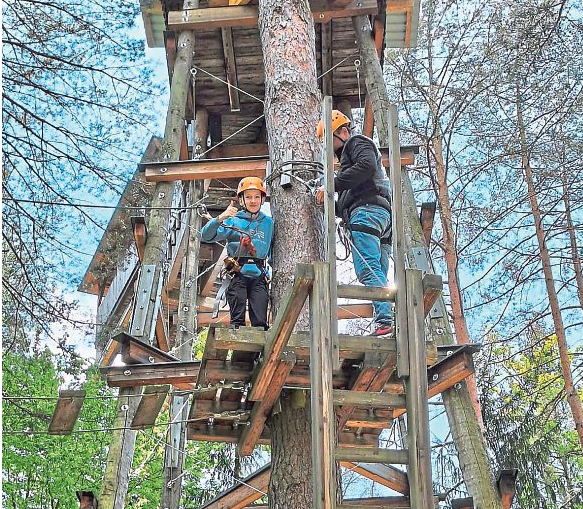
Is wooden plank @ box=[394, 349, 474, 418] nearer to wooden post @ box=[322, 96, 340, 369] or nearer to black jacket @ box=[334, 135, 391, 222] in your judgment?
black jacket @ box=[334, 135, 391, 222]

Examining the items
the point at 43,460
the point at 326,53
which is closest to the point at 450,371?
the point at 326,53

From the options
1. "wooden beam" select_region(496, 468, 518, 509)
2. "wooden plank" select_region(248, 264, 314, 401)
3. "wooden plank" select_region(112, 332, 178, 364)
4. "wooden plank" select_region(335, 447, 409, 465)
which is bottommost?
"wooden plank" select_region(335, 447, 409, 465)

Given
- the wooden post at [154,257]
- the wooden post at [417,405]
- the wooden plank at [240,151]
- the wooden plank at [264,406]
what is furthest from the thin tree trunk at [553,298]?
the wooden post at [417,405]

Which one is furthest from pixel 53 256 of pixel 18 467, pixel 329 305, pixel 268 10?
pixel 18 467

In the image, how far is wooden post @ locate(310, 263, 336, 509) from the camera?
3.97 meters

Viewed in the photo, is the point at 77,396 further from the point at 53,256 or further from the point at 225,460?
the point at 225,460

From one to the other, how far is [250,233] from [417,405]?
204 cm

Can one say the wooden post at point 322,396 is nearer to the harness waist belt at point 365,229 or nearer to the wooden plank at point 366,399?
the wooden plank at point 366,399

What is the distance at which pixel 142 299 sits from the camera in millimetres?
6594

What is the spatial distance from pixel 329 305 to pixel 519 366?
13.4 m

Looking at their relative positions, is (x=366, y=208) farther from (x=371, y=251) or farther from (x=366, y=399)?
(x=366, y=399)

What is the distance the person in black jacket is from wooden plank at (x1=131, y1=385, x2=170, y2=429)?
144 centimetres

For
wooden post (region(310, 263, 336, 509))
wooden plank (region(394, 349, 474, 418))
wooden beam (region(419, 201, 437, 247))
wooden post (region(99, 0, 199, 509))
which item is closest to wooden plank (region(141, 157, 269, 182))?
wooden post (region(99, 0, 199, 509))

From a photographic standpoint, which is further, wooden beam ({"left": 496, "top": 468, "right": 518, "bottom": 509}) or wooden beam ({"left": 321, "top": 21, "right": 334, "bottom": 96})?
wooden beam ({"left": 321, "top": 21, "right": 334, "bottom": 96})
